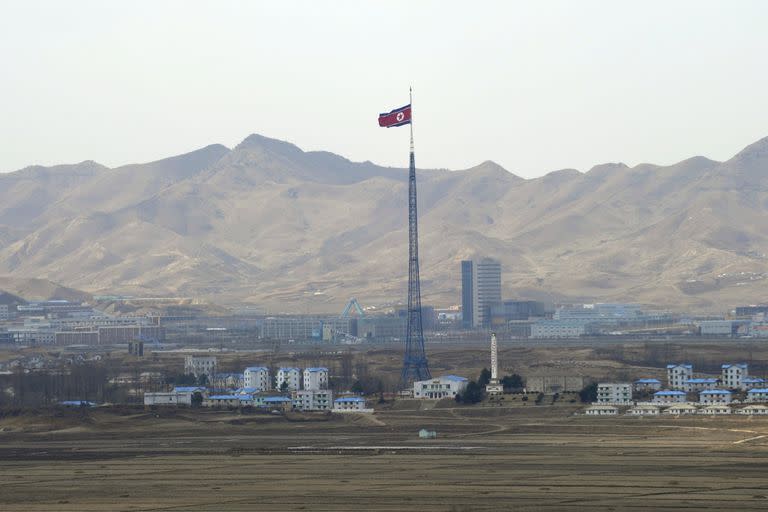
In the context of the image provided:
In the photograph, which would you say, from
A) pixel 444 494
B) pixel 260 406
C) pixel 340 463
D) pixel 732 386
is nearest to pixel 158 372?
pixel 260 406

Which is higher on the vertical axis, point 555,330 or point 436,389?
point 555,330

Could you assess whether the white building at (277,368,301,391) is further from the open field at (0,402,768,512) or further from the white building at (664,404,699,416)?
the white building at (664,404,699,416)

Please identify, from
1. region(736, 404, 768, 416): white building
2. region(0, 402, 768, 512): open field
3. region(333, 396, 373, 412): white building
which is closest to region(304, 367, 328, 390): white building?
region(333, 396, 373, 412): white building

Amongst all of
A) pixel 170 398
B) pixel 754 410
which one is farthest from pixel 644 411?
pixel 170 398

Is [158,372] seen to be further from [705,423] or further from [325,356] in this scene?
[705,423]

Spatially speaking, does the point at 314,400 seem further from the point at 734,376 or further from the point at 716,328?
the point at 716,328

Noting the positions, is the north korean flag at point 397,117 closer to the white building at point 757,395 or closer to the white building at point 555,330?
the white building at point 757,395
